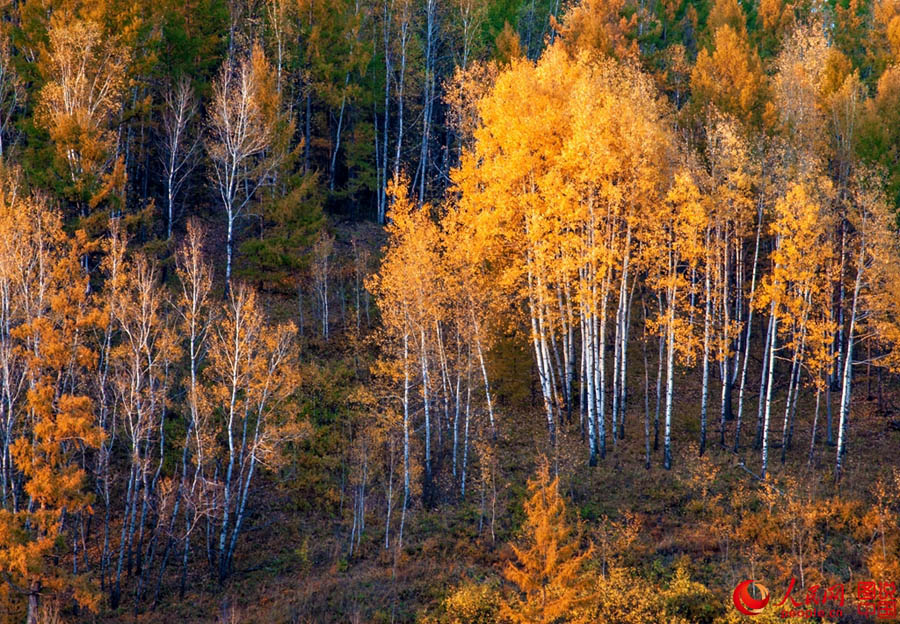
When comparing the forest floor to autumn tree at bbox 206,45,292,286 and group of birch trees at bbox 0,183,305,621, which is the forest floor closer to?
group of birch trees at bbox 0,183,305,621

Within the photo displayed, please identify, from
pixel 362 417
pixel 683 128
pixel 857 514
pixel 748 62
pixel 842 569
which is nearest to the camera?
pixel 842 569

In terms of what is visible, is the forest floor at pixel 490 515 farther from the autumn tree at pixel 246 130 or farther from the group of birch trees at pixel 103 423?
the autumn tree at pixel 246 130

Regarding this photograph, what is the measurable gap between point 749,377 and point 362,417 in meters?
15.4

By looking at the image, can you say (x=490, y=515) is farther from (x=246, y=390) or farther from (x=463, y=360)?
(x=246, y=390)

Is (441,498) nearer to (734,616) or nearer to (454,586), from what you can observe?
(454,586)

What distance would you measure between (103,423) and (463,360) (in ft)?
Result: 32.1

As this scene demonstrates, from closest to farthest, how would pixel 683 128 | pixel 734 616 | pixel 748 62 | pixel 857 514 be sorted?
pixel 734 616 < pixel 857 514 < pixel 683 128 < pixel 748 62

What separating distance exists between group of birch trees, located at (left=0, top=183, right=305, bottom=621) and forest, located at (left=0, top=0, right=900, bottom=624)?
0.11 m

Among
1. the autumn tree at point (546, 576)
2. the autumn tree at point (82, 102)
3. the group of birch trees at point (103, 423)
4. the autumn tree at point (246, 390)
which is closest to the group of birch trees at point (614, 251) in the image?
the autumn tree at point (246, 390)

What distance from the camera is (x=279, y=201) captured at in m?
30.5

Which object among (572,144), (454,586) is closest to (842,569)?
(454,586)

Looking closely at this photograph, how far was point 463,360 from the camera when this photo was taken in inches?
939

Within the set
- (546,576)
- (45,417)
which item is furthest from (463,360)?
(45,417)

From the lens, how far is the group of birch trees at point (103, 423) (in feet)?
61.3
